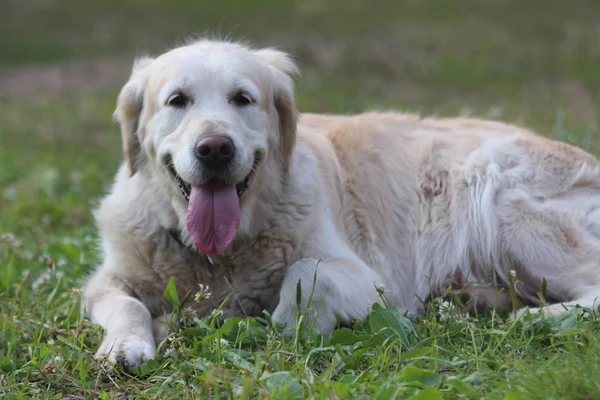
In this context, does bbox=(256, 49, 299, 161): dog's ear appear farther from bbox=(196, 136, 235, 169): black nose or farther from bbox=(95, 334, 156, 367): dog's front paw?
bbox=(95, 334, 156, 367): dog's front paw

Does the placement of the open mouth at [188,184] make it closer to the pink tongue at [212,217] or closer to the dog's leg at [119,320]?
the pink tongue at [212,217]

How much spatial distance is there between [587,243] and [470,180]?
70 centimetres

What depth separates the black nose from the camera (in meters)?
3.65

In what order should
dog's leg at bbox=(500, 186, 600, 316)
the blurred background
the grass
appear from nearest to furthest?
the grass < dog's leg at bbox=(500, 186, 600, 316) < the blurred background

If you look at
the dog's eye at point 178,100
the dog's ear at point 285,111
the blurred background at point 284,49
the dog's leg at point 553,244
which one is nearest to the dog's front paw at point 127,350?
the dog's eye at point 178,100

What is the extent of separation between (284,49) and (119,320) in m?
11.5

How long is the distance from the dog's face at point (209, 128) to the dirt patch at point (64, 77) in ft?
30.1

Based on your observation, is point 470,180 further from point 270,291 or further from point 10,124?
point 10,124

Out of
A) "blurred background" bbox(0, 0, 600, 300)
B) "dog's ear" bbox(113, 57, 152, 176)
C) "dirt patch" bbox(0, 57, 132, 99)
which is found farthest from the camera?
"dirt patch" bbox(0, 57, 132, 99)

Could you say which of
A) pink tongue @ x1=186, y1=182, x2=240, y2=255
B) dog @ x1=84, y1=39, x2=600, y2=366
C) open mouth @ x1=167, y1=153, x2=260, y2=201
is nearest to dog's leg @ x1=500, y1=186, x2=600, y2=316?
dog @ x1=84, y1=39, x2=600, y2=366

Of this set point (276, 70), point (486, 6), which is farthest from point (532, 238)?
point (486, 6)

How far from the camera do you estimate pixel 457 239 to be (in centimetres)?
465

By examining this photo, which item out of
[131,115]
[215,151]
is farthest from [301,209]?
[131,115]

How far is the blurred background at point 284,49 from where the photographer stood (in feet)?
22.7
